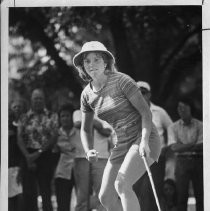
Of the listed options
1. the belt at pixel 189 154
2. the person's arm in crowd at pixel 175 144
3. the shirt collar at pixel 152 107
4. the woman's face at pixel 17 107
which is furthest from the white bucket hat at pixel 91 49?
the belt at pixel 189 154

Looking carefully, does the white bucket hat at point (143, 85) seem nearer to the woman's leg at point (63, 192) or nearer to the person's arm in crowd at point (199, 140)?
the person's arm in crowd at point (199, 140)

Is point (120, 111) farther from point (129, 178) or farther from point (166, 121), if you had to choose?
point (129, 178)

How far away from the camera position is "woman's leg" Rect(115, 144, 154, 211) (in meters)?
7.09

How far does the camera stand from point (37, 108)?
7.31m

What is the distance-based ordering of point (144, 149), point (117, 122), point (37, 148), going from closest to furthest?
point (144, 149) → point (117, 122) → point (37, 148)

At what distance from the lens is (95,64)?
7.23 meters

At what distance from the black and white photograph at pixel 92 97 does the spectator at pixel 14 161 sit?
10 millimetres

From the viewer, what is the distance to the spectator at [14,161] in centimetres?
728

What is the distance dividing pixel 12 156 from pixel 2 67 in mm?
923

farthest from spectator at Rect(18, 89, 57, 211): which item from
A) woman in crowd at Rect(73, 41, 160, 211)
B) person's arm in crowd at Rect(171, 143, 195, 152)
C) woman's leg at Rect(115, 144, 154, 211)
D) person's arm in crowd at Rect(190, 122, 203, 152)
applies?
person's arm in crowd at Rect(190, 122, 203, 152)

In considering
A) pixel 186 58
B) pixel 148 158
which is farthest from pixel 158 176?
pixel 186 58

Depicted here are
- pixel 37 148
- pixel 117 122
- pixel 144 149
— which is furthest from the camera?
pixel 37 148

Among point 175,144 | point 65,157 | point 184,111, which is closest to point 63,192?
point 65,157

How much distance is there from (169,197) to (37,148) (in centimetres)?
145
